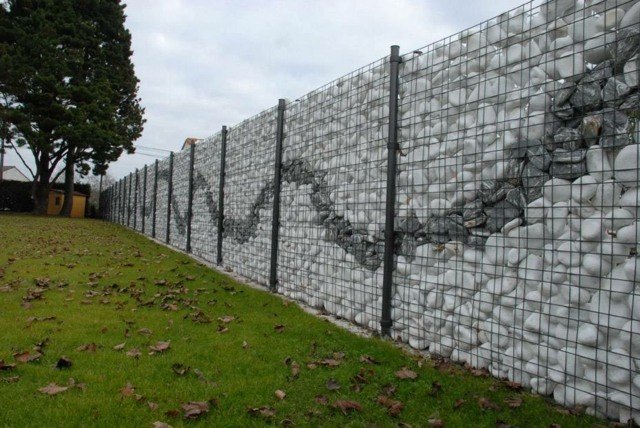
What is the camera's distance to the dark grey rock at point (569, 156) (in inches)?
112

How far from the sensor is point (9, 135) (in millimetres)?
25016

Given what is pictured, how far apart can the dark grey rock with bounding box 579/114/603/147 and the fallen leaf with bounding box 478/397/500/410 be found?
159 cm

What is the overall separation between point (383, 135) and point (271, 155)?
2849mm

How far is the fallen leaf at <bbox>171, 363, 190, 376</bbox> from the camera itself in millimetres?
3385

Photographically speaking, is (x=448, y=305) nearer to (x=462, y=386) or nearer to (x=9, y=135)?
(x=462, y=386)

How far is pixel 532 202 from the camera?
313 cm

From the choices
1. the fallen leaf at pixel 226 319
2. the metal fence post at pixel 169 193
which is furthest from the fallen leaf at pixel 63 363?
the metal fence post at pixel 169 193

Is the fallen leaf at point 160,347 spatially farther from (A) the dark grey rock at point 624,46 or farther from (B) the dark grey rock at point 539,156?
(A) the dark grey rock at point 624,46

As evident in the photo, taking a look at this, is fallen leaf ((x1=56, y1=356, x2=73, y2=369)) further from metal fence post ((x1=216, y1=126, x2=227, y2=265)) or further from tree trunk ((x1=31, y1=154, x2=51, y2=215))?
tree trunk ((x1=31, y1=154, x2=51, y2=215))

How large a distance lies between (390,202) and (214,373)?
205 cm

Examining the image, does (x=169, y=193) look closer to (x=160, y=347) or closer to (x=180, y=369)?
(x=160, y=347)

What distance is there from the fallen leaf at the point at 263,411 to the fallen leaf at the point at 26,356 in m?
1.77

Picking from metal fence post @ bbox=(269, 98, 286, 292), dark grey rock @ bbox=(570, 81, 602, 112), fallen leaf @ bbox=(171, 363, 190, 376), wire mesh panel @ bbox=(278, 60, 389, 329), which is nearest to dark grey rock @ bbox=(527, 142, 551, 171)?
dark grey rock @ bbox=(570, 81, 602, 112)

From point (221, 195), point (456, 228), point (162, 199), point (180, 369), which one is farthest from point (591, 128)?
point (162, 199)
